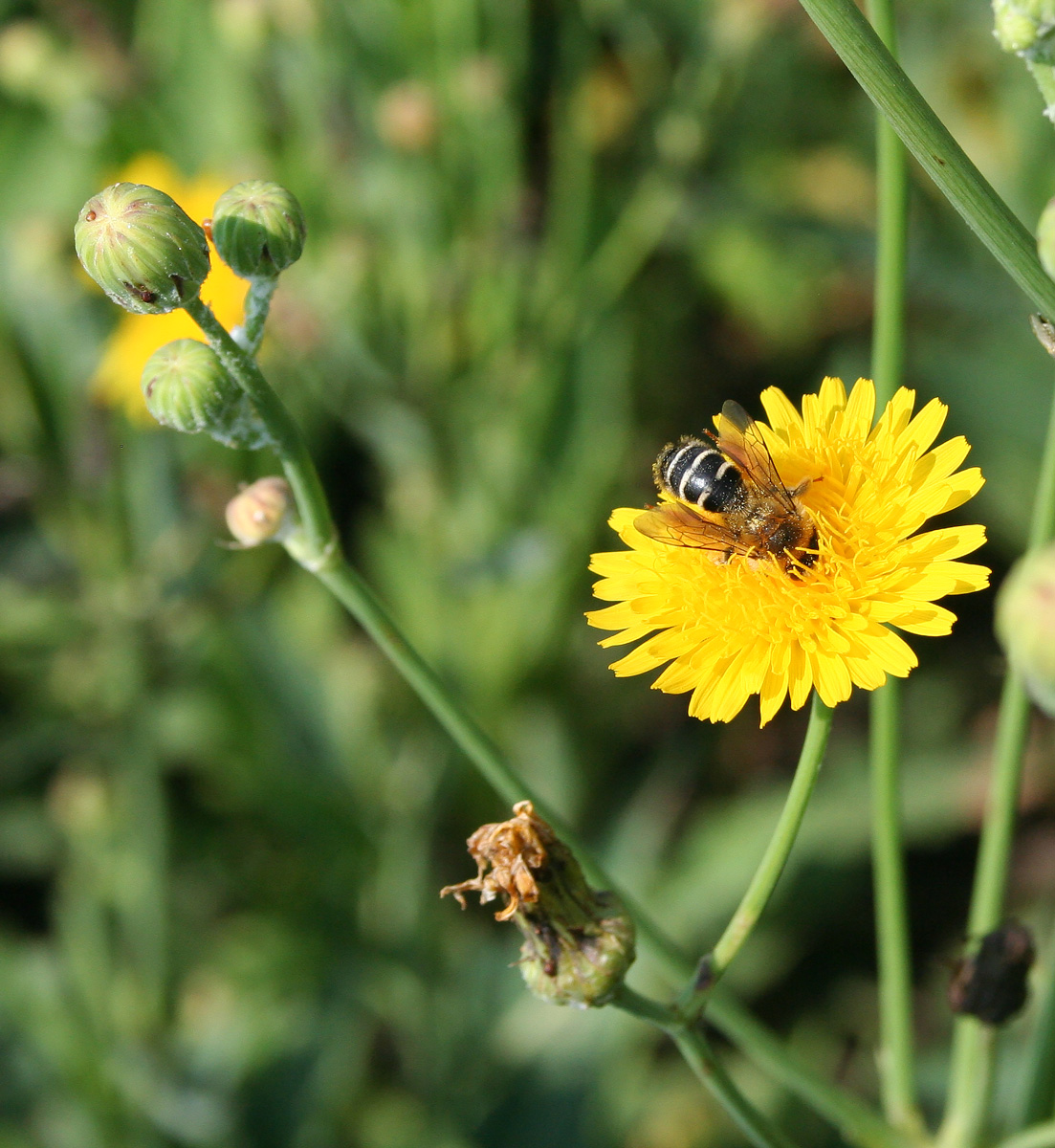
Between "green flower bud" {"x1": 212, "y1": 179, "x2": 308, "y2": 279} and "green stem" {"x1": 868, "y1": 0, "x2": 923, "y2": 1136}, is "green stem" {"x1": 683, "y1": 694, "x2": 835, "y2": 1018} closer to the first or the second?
"green stem" {"x1": 868, "y1": 0, "x2": 923, "y2": 1136}

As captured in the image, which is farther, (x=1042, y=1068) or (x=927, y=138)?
(x=1042, y=1068)

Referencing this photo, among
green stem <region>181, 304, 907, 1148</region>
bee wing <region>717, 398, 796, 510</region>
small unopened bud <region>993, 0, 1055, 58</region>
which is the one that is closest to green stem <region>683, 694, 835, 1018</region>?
green stem <region>181, 304, 907, 1148</region>

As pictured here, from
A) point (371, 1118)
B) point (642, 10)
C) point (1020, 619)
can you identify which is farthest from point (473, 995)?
point (642, 10)

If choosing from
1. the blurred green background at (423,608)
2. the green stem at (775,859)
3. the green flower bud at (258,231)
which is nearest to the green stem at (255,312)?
the green flower bud at (258,231)

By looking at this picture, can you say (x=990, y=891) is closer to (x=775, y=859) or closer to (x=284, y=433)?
(x=775, y=859)

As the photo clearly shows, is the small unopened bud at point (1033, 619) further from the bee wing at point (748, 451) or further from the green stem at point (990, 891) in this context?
the bee wing at point (748, 451)

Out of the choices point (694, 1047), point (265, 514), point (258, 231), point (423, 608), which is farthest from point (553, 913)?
point (423, 608)

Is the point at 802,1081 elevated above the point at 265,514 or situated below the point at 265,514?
below
